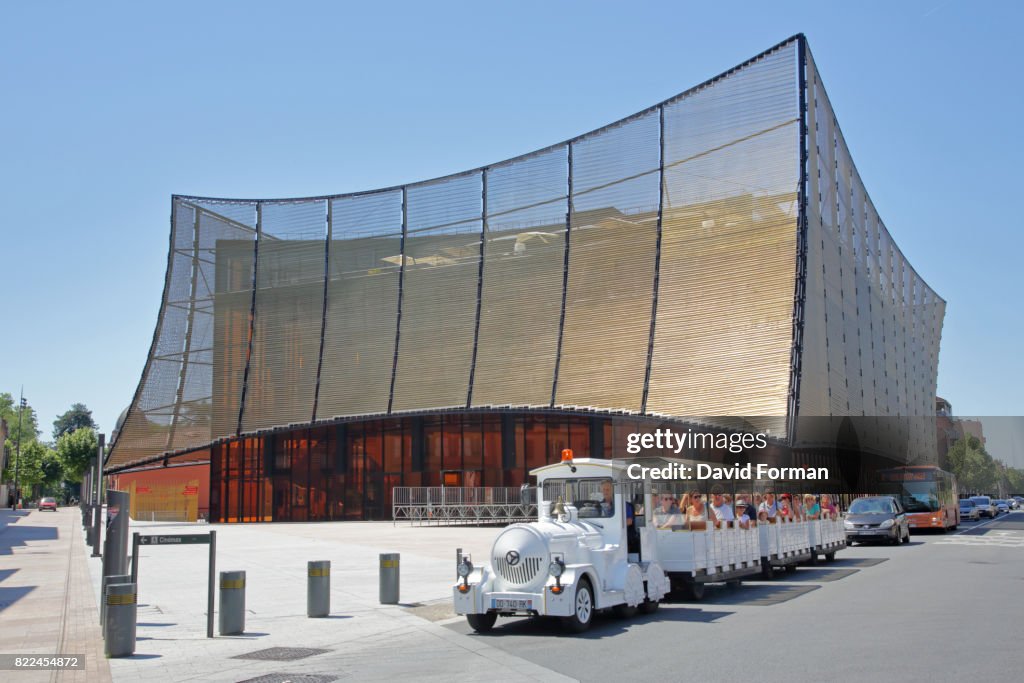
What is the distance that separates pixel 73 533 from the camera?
1815 inches

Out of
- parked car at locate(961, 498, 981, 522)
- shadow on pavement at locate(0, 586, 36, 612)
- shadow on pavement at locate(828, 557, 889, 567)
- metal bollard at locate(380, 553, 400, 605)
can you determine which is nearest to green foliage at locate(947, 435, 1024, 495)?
parked car at locate(961, 498, 981, 522)

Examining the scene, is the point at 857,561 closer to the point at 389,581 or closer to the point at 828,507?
the point at 828,507

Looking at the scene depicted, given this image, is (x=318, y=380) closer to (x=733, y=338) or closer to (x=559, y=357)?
(x=559, y=357)

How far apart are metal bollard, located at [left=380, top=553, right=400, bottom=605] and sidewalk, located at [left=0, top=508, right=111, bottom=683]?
4.65 m

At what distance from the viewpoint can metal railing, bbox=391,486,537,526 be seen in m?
48.1

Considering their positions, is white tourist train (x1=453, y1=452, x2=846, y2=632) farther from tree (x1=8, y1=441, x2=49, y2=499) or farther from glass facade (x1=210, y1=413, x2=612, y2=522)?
tree (x1=8, y1=441, x2=49, y2=499)

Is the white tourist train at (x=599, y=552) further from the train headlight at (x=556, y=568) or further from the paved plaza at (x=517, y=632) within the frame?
the paved plaza at (x=517, y=632)

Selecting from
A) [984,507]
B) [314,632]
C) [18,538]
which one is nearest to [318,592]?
[314,632]

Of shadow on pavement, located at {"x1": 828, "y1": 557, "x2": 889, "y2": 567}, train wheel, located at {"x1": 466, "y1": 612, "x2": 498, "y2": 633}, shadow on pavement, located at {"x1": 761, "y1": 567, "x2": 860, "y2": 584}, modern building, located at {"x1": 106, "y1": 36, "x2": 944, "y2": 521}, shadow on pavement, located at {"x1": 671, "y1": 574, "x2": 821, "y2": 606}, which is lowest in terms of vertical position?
shadow on pavement, located at {"x1": 828, "y1": 557, "x2": 889, "y2": 567}

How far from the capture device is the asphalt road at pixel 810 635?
31.2ft

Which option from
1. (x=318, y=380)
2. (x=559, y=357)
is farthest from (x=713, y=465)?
(x=318, y=380)

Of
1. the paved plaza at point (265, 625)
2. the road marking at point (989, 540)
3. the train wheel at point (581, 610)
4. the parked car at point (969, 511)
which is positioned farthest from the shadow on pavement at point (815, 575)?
the parked car at point (969, 511)

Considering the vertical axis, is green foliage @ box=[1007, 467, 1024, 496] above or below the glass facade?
below

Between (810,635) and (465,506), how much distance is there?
37.2m
